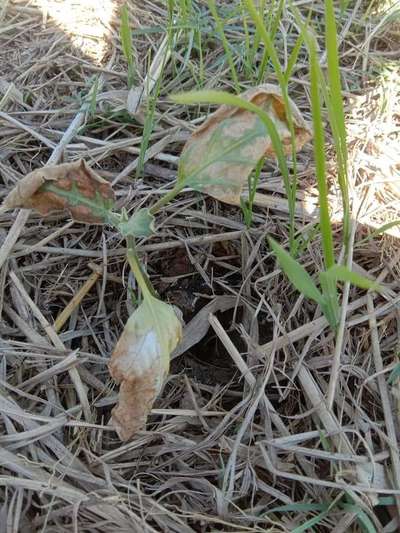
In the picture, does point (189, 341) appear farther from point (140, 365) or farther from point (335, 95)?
point (335, 95)

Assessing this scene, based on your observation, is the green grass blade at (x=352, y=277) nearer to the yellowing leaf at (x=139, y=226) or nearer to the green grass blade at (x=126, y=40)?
the yellowing leaf at (x=139, y=226)

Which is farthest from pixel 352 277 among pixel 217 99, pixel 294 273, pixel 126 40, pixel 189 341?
pixel 126 40

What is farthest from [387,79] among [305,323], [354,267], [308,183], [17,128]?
[17,128]

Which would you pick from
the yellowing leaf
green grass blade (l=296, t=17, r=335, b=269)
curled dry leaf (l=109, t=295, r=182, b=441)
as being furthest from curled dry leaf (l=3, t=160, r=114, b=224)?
green grass blade (l=296, t=17, r=335, b=269)

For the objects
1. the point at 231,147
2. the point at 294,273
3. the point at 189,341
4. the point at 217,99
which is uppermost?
the point at 217,99

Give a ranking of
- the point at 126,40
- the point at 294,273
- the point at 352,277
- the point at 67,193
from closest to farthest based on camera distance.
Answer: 1. the point at 352,277
2. the point at 294,273
3. the point at 67,193
4. the point at 126,40

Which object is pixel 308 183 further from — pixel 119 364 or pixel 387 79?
pixel 119 364
